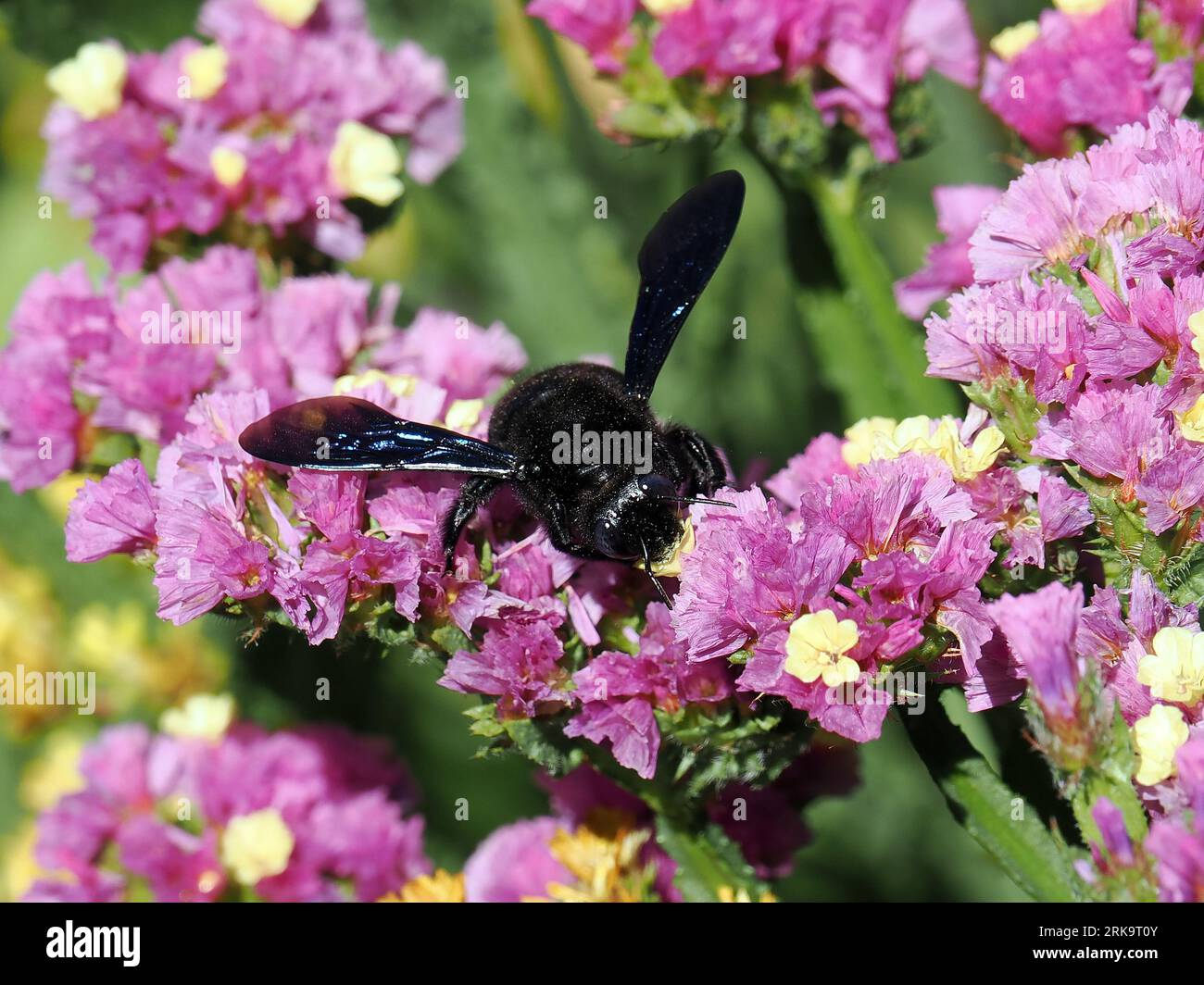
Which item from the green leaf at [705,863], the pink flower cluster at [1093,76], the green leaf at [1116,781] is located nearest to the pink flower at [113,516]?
the green leaf at [705,863]

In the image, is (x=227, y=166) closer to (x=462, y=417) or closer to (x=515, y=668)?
(x=462, y=417)

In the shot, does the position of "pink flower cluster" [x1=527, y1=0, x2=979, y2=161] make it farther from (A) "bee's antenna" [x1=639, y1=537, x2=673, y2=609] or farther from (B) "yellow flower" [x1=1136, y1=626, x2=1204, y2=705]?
(B) "yellow flower" [x1=1136, y1=626, x2=1204, y2=705]

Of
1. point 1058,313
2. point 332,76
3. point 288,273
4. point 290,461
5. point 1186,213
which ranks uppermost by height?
point 332,76

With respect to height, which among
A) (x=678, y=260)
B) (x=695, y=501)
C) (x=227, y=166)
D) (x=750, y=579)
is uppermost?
(x=227, y=166)

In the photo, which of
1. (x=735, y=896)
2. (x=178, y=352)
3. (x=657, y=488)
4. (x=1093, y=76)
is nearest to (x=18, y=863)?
(x=178, y=352)

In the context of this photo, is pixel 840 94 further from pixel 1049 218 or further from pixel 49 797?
pixel 49 797

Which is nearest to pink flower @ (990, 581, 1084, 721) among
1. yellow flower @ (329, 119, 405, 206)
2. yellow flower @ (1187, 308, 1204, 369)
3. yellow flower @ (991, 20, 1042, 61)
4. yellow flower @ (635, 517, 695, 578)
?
yellow flower @ (1187, 308, 1204, 369)

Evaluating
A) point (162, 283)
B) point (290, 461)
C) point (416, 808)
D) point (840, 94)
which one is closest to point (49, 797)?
point (416, 808)
